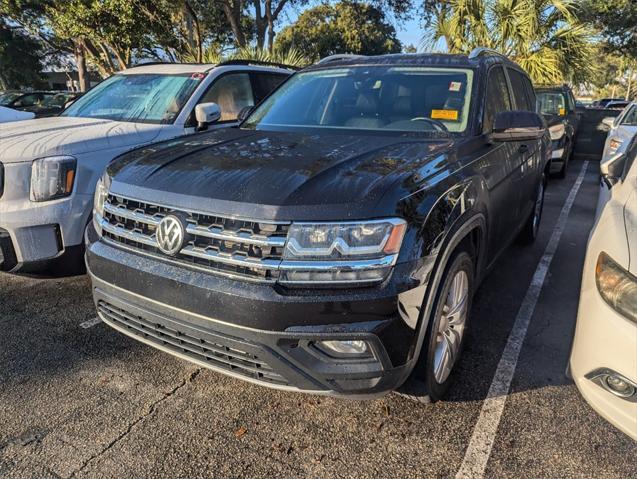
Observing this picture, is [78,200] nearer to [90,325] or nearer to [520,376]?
[90,325]

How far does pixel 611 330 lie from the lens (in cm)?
188

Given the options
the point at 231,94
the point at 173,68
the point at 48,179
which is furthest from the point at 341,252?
the point at 173,68

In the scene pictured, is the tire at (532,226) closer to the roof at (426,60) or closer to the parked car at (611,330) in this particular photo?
the roof at (426,60)

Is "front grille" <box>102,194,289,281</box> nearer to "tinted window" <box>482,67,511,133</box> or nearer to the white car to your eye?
"tinted window" <box>482,67,511,133</box>

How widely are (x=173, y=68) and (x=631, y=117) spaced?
7.73 meters

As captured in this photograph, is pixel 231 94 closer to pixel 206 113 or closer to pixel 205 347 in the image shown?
pixel 206 113

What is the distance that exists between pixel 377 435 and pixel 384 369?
567mm

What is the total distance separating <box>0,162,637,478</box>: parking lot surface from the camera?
2.20 m

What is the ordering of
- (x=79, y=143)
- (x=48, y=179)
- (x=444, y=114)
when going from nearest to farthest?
(x=444, y=114) < (x=48, y=179) < (x=79, y=143)

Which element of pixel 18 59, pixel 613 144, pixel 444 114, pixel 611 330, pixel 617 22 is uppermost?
pixel 617 22

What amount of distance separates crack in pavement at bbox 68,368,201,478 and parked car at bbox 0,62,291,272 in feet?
4.65

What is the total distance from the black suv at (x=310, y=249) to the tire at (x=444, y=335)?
0.04 ft

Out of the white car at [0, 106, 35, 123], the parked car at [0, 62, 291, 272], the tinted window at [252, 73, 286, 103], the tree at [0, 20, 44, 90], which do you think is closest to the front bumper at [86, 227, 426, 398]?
the parked car at [0, 62, 291, 272]

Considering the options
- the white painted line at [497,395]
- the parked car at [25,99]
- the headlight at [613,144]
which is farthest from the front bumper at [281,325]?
the parked car at [25,99]
